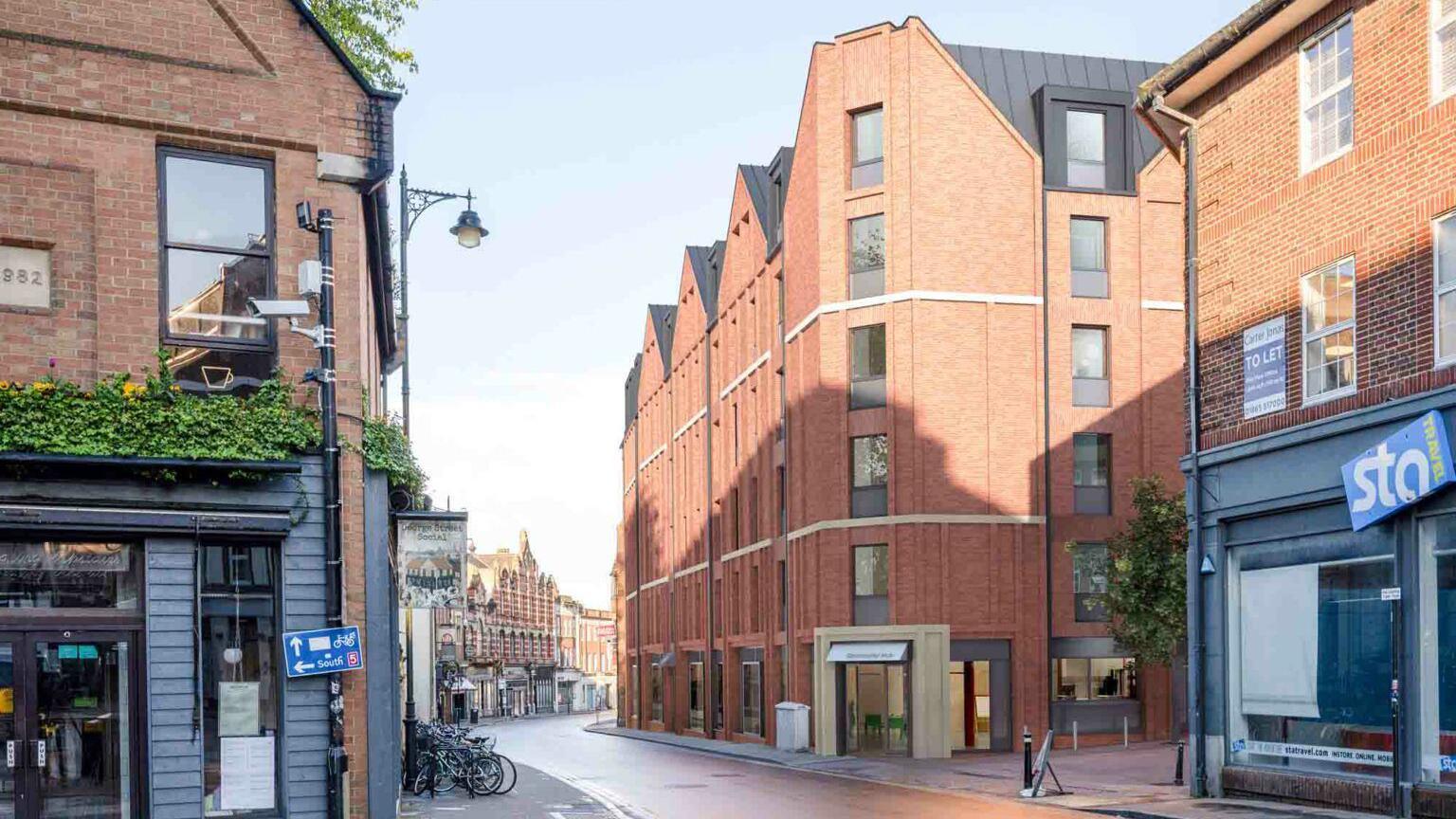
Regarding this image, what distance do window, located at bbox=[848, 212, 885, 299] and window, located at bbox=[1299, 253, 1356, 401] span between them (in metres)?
20.9

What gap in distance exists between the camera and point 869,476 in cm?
4006

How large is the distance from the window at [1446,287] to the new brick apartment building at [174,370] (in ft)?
37.8

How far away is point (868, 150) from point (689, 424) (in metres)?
23.0

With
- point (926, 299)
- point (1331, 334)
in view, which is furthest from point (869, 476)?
point (1331, 334)

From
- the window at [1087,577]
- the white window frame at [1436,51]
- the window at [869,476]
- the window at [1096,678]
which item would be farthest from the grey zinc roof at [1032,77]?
the white window frame at [1436,51]

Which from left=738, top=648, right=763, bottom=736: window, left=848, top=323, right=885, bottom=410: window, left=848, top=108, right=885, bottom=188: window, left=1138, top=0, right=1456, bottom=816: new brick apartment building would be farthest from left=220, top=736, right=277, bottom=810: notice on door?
left=738, top=648, right=763, bottom=736: window

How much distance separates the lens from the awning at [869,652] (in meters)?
38.0

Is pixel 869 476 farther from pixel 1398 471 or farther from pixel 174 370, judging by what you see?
pixel 174 370

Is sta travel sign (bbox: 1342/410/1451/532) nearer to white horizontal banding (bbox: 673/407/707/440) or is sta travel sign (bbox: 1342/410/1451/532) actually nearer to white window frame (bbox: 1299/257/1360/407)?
white window frame (bbox: 1299/257/1360/407)

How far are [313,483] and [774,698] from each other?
32475mm

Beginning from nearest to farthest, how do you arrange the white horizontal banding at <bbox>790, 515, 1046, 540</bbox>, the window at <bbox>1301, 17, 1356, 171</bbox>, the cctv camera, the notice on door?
the cctv camera
the notice on door
the window at <bbox>1301, 17, 1356, 171</bbox>
the white horizontal banding at <bbox>790, 515, 1046, 540</bbox>

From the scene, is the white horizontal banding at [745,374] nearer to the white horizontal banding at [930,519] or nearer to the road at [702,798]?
the white horizontal banding at [930,519]

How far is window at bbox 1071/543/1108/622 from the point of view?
1569 inches

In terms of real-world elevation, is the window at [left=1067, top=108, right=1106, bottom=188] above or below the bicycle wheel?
above
